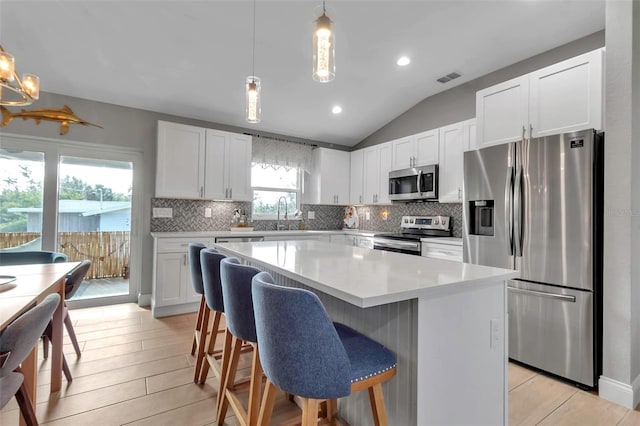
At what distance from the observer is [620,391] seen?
1.98 metres

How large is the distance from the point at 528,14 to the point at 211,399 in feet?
13.1

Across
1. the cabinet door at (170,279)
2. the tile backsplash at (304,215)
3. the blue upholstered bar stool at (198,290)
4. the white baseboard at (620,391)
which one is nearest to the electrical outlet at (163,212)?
the tile backsplash at (304,215)

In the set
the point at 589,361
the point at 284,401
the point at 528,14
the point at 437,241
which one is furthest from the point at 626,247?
the point at 284,401

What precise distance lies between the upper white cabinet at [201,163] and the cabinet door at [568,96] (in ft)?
11.0

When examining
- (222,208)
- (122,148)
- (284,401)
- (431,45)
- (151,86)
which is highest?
(431,45)

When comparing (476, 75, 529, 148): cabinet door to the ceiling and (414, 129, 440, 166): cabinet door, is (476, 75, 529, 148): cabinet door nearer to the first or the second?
the ceiling

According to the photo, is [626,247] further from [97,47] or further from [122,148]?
[122,148]

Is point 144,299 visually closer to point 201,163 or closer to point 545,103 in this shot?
point 201,163

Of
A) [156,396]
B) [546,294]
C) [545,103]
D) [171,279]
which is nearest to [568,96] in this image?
[545,103]

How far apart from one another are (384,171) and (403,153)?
431 millimetres

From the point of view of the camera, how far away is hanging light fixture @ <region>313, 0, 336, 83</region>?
58.6 inches

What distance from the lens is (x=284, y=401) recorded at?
1.98 metres

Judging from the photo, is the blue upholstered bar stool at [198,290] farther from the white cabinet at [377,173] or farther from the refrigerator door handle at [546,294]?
the white cabinet at [377,173]

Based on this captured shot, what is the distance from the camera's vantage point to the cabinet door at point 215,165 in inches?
158
